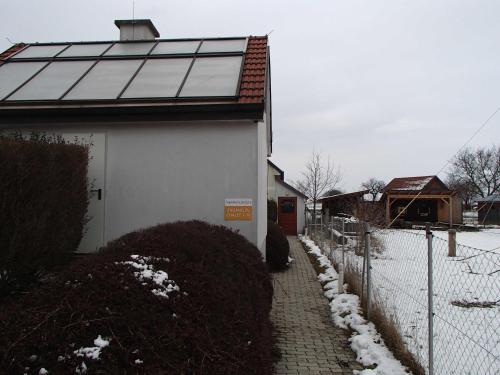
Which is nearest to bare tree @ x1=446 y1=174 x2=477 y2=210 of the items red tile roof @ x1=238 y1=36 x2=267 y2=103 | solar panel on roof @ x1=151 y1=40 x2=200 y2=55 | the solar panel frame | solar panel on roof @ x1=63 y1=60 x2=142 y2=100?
red tile roof @ x1=238 y1=36 x2=267 y2=103

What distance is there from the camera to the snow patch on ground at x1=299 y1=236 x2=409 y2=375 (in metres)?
4.63

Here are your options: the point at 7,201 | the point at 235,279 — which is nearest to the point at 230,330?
the point at 235,279

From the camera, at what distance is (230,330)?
258 centimetres

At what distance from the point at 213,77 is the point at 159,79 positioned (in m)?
1.06

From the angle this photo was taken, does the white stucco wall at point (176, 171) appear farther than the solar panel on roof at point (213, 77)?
No

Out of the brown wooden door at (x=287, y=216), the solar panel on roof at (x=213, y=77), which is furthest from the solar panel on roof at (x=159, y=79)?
the brown wooden door at (x=287, y=216)

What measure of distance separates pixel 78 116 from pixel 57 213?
8.36 feet

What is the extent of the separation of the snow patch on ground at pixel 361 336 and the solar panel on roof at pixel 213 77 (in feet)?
14.2

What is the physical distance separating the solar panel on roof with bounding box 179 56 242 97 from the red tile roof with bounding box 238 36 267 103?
17 cm

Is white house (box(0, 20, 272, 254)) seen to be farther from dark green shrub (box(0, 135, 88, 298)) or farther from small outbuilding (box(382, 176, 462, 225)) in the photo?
small outbuilding (box(382, 176, 462, 225))

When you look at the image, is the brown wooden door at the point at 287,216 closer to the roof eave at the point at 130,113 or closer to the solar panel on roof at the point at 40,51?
the solar panel on roof at the point at 40,51

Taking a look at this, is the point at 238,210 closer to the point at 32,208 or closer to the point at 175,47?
the point at 32,208

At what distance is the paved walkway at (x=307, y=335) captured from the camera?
16.1 feet

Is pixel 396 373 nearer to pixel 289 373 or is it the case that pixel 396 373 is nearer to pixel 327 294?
pixel 289 373
